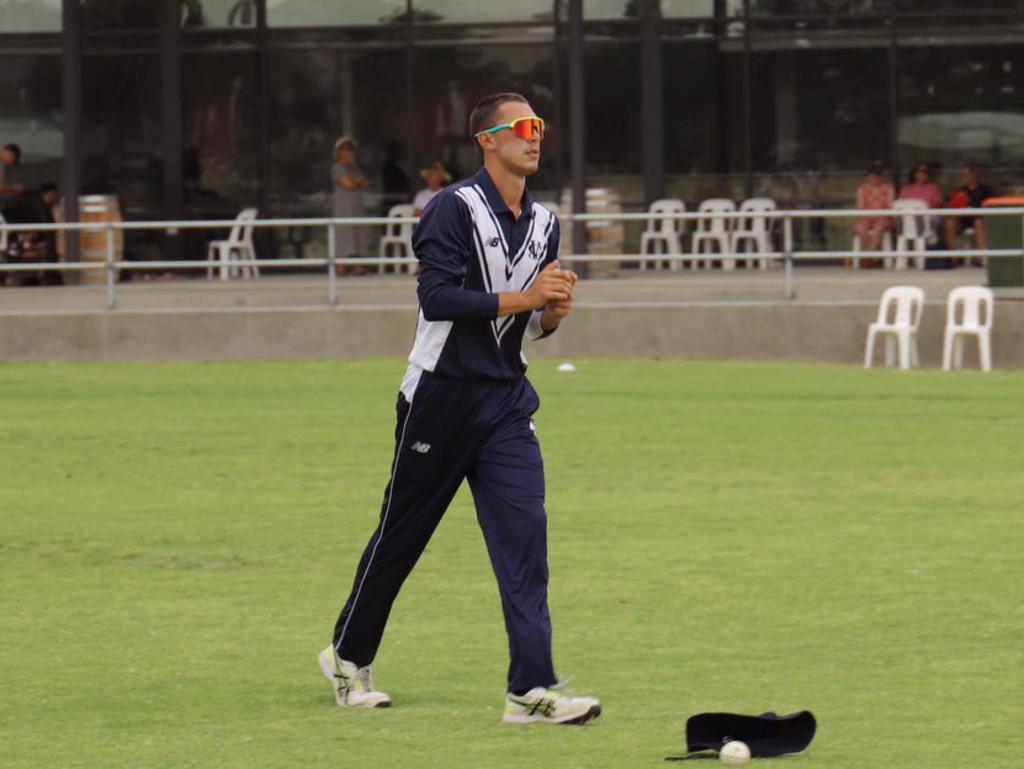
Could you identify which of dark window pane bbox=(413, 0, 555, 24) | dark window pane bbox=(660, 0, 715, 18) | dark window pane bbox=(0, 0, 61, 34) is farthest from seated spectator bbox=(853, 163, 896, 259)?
dark window pane bbox=(0, 0, 61, 34)

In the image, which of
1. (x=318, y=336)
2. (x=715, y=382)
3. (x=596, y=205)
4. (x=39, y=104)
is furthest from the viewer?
(x=39, y=104)

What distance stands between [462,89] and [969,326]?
12170 millimetres

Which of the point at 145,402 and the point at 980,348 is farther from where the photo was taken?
the point at 980,348

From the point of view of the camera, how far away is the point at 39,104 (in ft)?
101

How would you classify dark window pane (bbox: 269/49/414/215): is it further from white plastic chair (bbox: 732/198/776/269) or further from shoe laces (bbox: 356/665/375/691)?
shoe laces (bbox: 356/665/375/691)

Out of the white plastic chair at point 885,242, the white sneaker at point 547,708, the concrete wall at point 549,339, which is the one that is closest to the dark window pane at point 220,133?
the white plastic chair at point 885,242

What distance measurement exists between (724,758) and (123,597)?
375cm

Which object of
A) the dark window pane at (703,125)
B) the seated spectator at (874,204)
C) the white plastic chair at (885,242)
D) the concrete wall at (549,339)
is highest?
the dark window pane at (703,125)

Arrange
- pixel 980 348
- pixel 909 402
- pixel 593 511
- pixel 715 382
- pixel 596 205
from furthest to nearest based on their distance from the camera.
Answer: pixel 596 205 → pixel 980 348 → pixel 715 382 → pixel 909 402 → pixel 593 511

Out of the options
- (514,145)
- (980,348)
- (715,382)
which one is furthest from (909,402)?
(514,145)

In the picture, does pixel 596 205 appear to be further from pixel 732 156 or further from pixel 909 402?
pixel 909 402

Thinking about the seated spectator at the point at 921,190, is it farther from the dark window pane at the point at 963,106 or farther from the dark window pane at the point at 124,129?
the dark window pane at the point at 124,129

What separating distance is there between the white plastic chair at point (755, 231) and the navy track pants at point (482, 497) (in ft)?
47.1

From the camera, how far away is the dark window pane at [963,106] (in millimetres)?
30188
